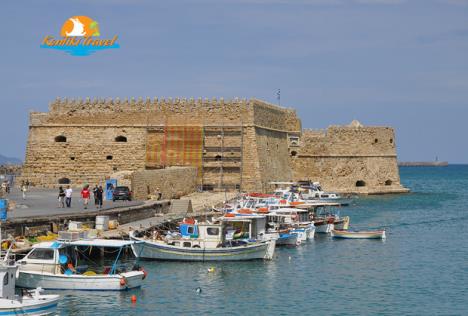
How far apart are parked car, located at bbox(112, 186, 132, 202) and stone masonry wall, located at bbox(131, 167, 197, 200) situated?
1.47 ft

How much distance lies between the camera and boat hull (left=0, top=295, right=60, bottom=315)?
63.0 ft

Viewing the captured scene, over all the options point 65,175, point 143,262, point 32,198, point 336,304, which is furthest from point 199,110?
point 336,304

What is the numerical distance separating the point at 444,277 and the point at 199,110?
78.5 ft

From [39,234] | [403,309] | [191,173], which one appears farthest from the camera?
[191,173]

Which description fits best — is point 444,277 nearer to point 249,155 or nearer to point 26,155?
point 249,155

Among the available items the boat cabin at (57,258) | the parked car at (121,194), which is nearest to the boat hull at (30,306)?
the boat cabin at (57,258)

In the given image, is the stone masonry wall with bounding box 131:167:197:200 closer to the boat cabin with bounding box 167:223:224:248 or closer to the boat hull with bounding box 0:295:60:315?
the boat cabin with bounding box 167:223:224:248

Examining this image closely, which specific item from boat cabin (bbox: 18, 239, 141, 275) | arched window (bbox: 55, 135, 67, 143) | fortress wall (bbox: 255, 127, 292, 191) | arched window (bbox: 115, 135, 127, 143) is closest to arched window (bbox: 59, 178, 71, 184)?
arched window (bbox: 55, 135, 67, 143)

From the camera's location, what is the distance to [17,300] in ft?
64.2

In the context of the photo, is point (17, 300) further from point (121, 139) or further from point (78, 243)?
point (121, 139)

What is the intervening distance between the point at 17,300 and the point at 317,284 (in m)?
9.96

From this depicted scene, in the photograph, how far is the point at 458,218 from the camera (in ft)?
162

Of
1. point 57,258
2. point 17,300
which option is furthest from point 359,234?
point 17,300

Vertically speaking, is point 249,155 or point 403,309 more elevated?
point 249,155
